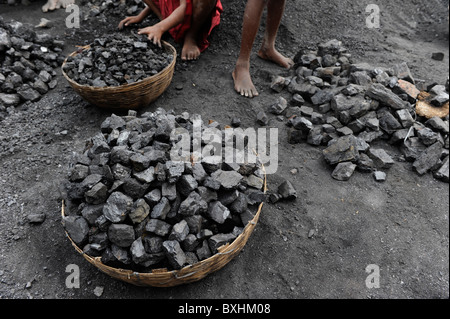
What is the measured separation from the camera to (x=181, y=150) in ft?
5.53

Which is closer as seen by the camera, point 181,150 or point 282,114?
point 181,150

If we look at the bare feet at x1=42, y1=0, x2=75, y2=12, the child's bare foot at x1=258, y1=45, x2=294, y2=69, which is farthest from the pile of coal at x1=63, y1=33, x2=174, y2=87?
the bare feet at x1=42, y1=0, x2=75, y2=12

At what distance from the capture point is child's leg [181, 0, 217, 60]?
9.41ft

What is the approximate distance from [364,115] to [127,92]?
1747 mm

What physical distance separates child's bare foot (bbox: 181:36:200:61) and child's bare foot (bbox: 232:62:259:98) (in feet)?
1.62

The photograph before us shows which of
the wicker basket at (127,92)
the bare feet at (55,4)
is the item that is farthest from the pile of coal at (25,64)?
the bare feet at (55,4)

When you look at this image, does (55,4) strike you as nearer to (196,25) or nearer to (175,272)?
(196,25)

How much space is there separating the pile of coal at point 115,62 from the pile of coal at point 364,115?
0.97 metres

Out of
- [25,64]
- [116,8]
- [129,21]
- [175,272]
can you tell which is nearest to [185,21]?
[129,21]

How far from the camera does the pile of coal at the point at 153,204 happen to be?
144cm

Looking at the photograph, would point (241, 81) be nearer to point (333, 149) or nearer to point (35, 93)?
point (333, 149)

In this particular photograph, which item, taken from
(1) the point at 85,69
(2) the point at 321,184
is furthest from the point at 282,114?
(1) the point at 85,69

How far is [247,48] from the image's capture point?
2.69 metres
